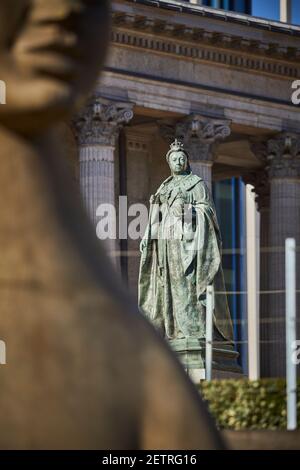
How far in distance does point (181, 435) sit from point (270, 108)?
4910 centimetres

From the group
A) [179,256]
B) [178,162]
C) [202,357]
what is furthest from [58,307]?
[179,256]

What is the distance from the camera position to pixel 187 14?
51.2m

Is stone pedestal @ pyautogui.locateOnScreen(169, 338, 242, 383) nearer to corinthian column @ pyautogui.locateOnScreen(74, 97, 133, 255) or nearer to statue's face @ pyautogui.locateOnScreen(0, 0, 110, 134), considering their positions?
statue's face @ pyautogui.locateOnScreen(0, 0, 110, 134)

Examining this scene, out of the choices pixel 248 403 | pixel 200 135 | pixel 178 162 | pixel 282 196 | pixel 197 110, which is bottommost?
pixel 248 403

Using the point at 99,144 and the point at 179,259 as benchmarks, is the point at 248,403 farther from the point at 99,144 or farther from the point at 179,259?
the point at 99,144

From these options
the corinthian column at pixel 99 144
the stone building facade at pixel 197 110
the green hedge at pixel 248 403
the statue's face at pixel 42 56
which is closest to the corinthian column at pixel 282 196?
the stone building facade at pixel 197 110

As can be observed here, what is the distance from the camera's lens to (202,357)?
83.7ft

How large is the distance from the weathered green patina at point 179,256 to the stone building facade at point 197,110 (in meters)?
21.4

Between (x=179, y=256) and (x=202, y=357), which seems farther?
(x=179, y=256)

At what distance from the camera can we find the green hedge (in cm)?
991

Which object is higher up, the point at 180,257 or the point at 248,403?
the point at 180,257

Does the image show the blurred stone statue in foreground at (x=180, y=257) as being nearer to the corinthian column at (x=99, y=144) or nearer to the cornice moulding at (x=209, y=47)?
the corinthian column at (x=99, y=144)

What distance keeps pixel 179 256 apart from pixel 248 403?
54.4 feet
